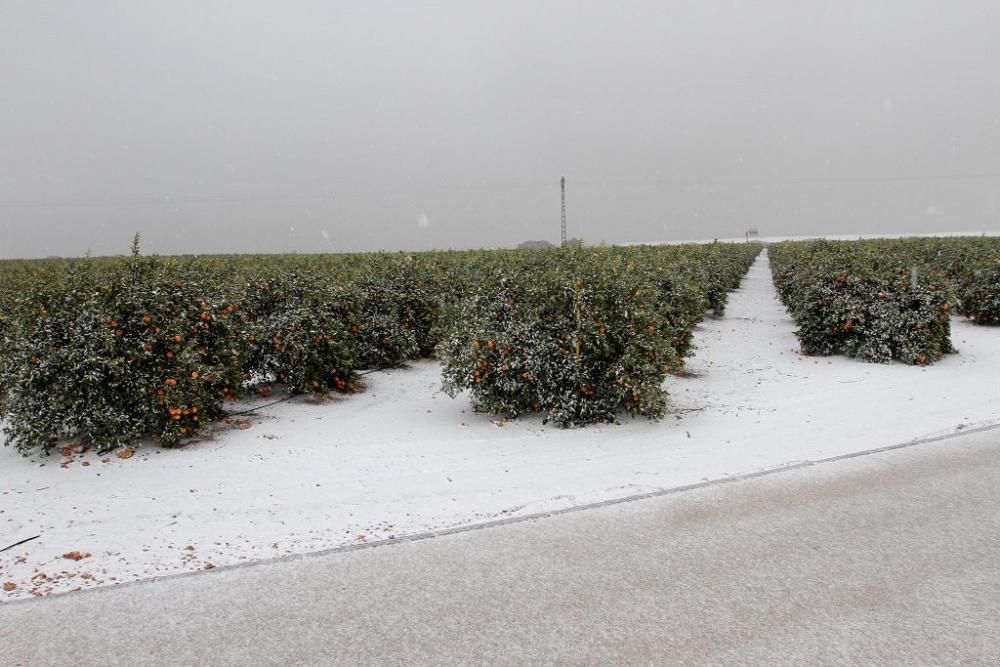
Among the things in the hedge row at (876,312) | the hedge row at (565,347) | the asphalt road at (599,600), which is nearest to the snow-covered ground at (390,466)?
the hedge row at (565,347)

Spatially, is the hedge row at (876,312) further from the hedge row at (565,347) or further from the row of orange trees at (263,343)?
the hedge row at (565,347)

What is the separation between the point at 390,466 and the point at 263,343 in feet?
12.1

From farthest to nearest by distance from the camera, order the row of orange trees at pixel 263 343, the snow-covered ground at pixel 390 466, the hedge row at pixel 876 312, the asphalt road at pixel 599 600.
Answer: the hedge row at pixel 876 312 < the row of orange trees at pixel 263 343 < the snow-covered ground at pixel 390 466 < the asphalt road at pixel 599 600

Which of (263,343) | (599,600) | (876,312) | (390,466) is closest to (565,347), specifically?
(390,466)

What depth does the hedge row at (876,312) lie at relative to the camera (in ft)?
38.4

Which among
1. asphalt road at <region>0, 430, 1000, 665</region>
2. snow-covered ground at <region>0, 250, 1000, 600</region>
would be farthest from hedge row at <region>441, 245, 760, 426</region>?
asphalt road at <region>0, 430, 1000, 665</region>

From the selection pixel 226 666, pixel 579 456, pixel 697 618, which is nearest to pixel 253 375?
pixel 579 456

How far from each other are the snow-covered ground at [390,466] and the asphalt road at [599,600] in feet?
1.68

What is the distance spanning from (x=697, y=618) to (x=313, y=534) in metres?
2.80

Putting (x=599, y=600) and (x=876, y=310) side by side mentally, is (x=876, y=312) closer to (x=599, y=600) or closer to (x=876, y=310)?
(x=876, y=310)

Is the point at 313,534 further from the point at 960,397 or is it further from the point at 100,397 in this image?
the point at 960,397

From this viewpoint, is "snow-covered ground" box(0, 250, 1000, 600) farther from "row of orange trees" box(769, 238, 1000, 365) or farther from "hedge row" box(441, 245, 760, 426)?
"row of orange trees" box(769, 238, 1000, 365)

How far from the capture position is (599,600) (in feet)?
12.9

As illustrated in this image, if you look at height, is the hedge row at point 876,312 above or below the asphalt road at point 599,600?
above
